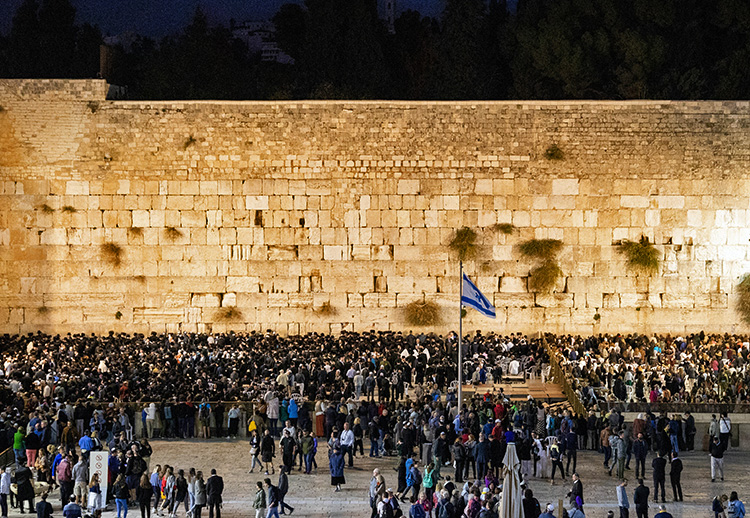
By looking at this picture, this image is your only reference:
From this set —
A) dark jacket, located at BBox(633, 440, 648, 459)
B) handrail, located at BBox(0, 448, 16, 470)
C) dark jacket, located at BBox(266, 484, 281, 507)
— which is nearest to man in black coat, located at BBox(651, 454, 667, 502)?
dark jacket, located at BBox(633, 440, 648, 459)

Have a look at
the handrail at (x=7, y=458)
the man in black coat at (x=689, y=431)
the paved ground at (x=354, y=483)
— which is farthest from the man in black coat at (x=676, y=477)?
the handrail at (x=7, y=458)

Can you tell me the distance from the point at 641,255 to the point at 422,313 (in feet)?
19.3

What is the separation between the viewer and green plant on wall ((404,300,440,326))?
87.0ft

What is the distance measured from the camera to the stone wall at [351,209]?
26.4 m

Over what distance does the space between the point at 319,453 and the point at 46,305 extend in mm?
12773

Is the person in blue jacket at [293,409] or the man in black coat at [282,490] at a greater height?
the person in blue jacket at [293,409]

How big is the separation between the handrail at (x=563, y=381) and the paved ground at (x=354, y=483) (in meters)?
1.56

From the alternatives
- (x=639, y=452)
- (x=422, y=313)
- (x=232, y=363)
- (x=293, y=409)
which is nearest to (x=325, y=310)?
(x=422, y=313)

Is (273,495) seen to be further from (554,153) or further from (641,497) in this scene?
(554,153)

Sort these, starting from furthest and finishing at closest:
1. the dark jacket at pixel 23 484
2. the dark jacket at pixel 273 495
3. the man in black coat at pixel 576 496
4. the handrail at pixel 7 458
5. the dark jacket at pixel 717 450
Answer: the handrail at pixel 7 458 < the dark jacket at pixel 717 450 < the dark jacket at pixel 23 484 < the dark jacket at pixel 273 495 < the man in black coat at pixel 576 496

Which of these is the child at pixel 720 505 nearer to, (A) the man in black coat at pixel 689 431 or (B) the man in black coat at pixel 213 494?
(A) the man in black coat at pixel 689 431

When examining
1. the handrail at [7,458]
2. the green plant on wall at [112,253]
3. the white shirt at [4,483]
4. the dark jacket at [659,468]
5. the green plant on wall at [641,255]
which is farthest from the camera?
the green plant on wall at [112,253]

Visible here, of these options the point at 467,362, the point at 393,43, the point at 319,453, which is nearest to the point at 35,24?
the point at 393,43

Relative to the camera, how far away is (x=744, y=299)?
26.4 meters
